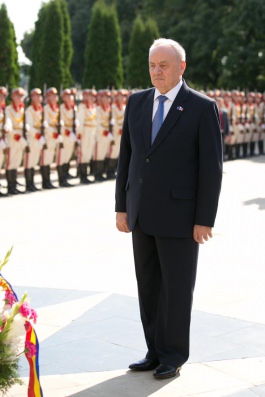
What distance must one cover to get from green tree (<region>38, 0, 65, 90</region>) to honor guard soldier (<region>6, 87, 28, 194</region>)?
7.43 meters

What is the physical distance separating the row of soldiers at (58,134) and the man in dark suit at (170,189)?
10347mm

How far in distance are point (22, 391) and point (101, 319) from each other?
1.63 m

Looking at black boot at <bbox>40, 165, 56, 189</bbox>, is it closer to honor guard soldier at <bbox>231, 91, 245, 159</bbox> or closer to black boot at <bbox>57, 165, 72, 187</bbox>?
black boot at <bbox>57, 165, 72, 187</bbox>

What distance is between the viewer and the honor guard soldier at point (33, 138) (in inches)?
630

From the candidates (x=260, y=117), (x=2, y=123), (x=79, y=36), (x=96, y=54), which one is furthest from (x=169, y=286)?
(x=79, y=36)

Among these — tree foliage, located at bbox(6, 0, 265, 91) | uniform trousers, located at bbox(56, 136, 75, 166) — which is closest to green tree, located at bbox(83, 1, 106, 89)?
tree foliage, located at bbox(6, 0, 265, 91)

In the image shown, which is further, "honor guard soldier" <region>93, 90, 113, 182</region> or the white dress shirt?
"honor guard soldier" <region>93, 90, 113, 182</region>

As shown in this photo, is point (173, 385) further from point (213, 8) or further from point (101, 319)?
point (213, 8)

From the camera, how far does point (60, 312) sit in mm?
6359

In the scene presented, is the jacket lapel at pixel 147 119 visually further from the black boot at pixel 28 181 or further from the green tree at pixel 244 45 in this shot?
the green tree at pixel 244 45

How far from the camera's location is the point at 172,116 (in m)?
4.82

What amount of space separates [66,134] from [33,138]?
1224 millimetres

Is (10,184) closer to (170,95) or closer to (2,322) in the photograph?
(170,95)

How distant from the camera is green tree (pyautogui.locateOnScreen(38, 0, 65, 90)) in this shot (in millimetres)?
23141
